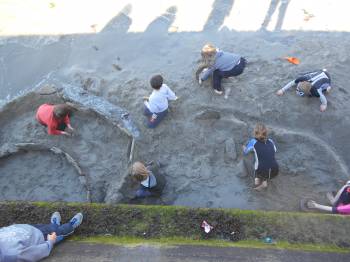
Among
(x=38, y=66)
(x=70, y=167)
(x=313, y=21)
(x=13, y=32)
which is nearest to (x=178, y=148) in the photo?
(x=70, y=167)

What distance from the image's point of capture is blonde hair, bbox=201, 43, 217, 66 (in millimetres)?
5422

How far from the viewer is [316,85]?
17.5ft

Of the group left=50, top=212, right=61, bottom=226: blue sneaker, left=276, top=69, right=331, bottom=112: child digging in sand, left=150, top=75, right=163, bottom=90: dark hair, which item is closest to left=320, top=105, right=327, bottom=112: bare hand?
left=276, top=69, right=331, bottom=112: child digging in sand

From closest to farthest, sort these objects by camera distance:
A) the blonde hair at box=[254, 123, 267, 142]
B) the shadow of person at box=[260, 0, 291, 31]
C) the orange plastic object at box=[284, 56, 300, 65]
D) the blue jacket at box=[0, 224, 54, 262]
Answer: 1. the blue jacket at box=[0, 224, 54, 262]
2. the blonde hair at box=[254, 123, 267, 142]
3. the orange plastic object at box=[284, 56, 300, 65]
4. the shadow of person at box=[260, 0, 291, 31]

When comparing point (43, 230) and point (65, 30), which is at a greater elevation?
point (65, 30)

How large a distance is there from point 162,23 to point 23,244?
510 centimetres

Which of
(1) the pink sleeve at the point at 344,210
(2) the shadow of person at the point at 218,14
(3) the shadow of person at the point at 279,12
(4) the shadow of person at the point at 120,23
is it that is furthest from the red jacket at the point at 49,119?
(3) the shadow of person at the point at 279,12

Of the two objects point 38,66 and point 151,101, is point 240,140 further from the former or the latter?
point 38,66

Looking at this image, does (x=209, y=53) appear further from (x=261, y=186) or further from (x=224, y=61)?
(x=261, y=186)

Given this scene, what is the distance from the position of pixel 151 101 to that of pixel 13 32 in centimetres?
387


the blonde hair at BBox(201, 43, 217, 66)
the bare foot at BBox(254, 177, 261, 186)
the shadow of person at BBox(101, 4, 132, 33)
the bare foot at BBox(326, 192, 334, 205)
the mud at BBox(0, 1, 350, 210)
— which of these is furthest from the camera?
the shadow of person at BBox(101, 4, 132, 33)

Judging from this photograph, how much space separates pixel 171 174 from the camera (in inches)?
197

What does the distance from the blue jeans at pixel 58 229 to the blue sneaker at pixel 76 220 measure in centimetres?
4

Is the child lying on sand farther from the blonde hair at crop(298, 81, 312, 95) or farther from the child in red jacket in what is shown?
the child in red jacket
